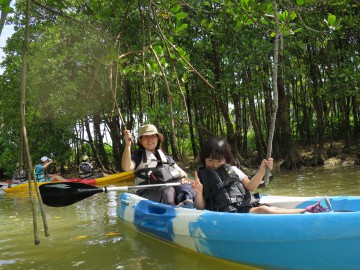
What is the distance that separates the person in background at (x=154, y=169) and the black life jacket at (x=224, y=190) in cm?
90

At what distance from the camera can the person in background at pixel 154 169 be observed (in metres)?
A: 4.32

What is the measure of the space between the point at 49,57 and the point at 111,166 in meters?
6.60

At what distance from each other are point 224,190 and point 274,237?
2.77ft

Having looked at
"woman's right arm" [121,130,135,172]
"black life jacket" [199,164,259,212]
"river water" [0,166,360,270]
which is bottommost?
"river water" [0,166,360,270]

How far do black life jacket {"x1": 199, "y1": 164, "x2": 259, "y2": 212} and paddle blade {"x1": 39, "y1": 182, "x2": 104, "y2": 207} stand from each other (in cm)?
138

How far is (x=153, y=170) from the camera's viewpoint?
14.7 feet

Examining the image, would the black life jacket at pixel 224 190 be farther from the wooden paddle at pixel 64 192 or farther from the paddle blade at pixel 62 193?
the paddle blade at pixel 62 193

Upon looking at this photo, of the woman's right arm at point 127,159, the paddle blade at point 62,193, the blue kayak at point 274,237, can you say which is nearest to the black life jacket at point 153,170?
the woman's right arm at point 127,159

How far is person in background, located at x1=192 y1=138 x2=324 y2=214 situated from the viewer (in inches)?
130

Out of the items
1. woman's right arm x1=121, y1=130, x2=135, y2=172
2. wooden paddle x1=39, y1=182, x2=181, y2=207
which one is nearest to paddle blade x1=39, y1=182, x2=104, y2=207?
wooden paddle x1=39, y1=182, x2=181, y2=207

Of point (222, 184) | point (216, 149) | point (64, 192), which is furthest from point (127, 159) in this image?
point (222, 184)

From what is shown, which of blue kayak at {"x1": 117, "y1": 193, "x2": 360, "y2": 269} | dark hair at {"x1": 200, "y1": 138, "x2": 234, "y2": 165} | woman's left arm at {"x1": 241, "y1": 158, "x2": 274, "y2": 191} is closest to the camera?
blue kayak at {"x1": 117, "y1": 193, "x2": 360, "y2": 269}

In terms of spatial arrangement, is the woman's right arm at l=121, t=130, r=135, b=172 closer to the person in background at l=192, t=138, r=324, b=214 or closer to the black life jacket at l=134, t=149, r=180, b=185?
the black life jacket at l=134, t=149, r=180, b=185

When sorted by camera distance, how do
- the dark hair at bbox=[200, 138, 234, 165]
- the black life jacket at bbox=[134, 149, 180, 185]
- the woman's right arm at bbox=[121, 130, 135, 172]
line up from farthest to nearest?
the black life jacket at bbox=[134, 149, 180, 185] < the woman's right arm at bbox=[121, 130, 135, 172] < the dark hair at bbox=[200, 138, 234, 165]
